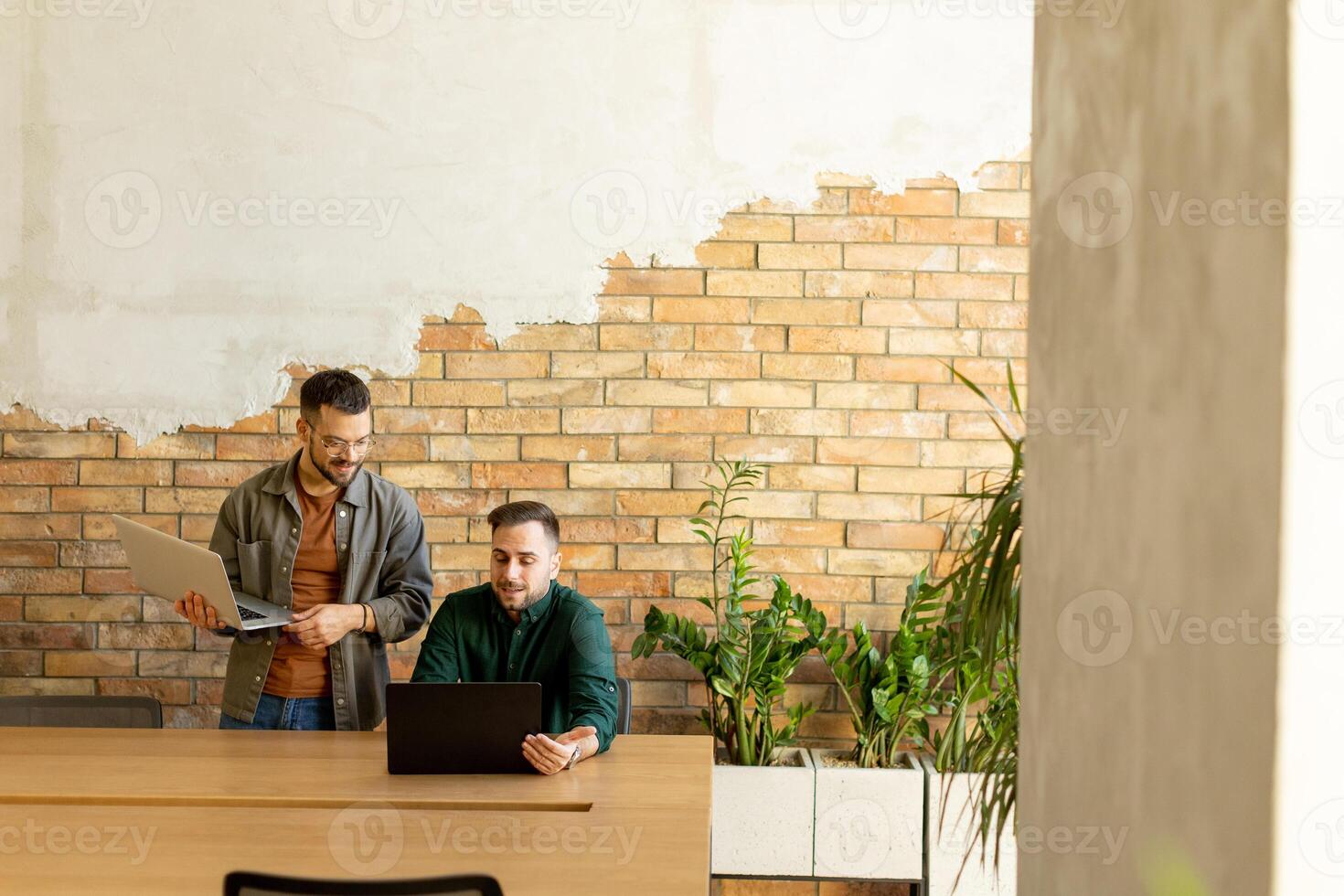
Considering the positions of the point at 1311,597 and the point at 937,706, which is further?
the point at 937,706

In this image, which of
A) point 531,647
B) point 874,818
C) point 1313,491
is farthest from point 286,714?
point 1313,491

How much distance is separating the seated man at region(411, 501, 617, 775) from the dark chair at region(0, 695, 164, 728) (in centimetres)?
83

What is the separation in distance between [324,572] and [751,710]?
140 cm

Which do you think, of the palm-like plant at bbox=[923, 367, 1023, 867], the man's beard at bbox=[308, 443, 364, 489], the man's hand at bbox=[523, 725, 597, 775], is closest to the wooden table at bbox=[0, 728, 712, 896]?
the man's hand at bbox=[523, 725, 597, 775]

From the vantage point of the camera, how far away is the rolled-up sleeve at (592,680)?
291 centimetres

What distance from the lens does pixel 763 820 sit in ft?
11.8

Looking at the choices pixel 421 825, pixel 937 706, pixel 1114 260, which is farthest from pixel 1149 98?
pixel 937 706

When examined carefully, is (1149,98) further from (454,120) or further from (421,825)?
(454,120)

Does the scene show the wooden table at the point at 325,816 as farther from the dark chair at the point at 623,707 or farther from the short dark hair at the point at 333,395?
the short dark hair at the point at 333,395

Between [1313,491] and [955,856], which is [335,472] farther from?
[1313,491]

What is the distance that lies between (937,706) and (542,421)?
1526mm

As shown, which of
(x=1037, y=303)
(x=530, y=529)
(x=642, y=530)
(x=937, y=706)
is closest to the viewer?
(x=1037, y=303)

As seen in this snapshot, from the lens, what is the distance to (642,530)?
3912 mm

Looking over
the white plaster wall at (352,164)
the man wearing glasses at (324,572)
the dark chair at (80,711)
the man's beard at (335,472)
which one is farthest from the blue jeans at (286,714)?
the white plaster wall at (352,164)
